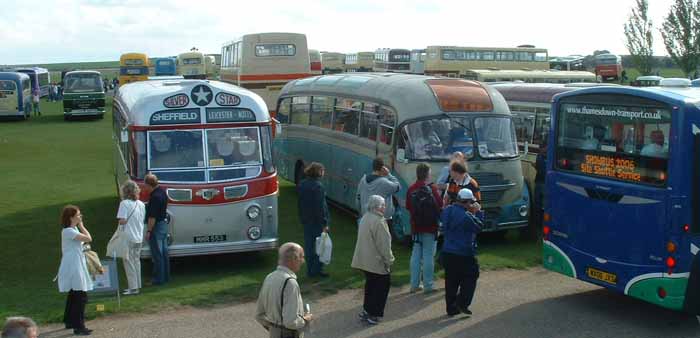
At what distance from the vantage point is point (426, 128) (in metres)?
15.1

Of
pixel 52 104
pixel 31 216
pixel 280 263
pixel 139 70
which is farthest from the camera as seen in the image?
pixel 52 104

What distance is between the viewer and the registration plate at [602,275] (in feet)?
33.9

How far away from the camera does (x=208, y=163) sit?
13.3 metres

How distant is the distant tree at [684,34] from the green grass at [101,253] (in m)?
28.0

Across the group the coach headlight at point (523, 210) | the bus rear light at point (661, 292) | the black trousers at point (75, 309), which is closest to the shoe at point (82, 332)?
the black trousers at point (75, 309)

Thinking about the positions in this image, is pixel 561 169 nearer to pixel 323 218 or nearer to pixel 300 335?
pixel 323 218

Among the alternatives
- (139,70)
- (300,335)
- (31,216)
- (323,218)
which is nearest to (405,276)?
(323,218)

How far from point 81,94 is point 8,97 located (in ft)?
12.2

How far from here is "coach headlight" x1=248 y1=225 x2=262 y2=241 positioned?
43.6 ft

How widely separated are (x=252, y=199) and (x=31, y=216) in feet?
23.5

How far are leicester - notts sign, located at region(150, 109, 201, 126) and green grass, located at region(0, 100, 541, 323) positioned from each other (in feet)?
8.03

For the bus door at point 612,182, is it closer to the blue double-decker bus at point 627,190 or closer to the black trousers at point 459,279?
the blue double-decker bus at point 627,190

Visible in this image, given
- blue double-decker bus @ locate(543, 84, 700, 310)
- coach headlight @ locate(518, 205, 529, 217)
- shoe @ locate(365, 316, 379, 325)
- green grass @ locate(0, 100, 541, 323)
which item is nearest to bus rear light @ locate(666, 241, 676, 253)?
blue double-decker bus @ locate(543, 84, 700, 310)

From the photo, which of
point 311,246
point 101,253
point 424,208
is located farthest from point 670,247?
point 101,253
